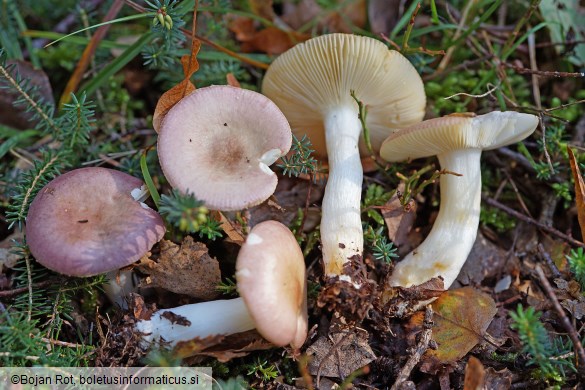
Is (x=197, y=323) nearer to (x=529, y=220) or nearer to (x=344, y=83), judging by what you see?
(x=344, y=83)

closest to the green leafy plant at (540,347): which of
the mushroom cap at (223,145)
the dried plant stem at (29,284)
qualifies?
the mushroom cap at (223,145)

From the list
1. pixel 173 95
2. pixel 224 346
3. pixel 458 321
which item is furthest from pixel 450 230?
pixel 173 95

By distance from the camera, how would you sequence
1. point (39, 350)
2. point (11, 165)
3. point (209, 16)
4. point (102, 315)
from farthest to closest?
point (209, 16), point (11, 165), point (102, 315), point (39, 350)

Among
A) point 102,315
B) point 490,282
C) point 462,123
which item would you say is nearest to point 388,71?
point 462,123

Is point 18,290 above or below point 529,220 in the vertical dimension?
below

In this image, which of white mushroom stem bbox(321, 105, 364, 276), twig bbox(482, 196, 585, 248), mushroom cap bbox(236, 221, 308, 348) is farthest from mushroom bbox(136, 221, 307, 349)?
twig bbox(482, 196, 585, 248)

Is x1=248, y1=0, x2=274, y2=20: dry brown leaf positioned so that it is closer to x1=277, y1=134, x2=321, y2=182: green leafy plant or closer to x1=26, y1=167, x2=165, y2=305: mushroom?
x1=277, y1=134, x2=321, y2=182: green leafy plant

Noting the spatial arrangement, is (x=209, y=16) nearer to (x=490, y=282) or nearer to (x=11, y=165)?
(x=11, y=165)
